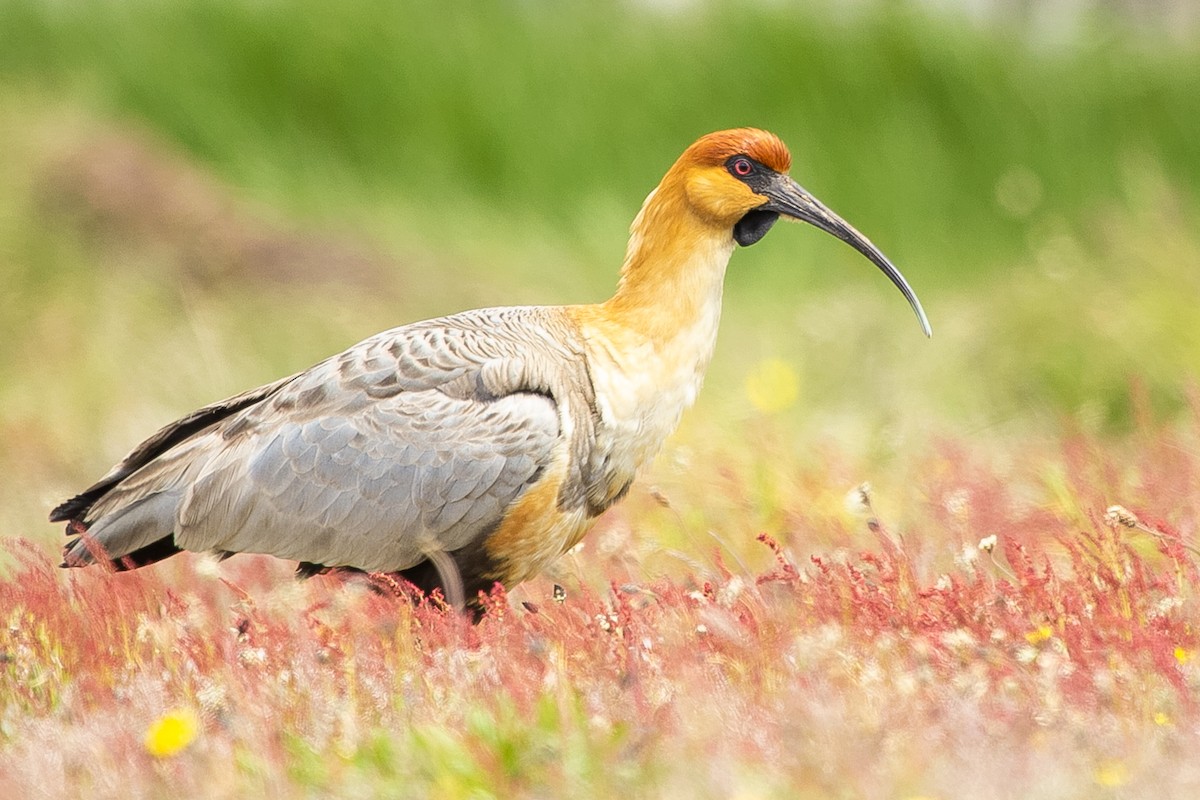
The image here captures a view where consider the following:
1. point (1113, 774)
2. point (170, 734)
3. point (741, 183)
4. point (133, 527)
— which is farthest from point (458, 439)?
point (1113, 774)

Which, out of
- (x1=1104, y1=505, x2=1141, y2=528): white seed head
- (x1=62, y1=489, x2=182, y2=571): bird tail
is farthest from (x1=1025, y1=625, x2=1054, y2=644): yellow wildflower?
(x1=62, y1=489, x2=182, y2=571): bird tail

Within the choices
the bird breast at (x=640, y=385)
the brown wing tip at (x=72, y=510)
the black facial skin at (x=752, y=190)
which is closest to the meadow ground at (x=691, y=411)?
the brown wing tip at (x=72, y=510)

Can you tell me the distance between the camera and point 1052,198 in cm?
1164

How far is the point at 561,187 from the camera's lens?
12438mm

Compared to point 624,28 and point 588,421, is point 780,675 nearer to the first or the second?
point 588,421

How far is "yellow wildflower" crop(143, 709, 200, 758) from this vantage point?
131 inches

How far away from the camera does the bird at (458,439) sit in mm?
4902

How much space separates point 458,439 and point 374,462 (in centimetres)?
28

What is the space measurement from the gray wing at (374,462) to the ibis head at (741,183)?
683 millimetres

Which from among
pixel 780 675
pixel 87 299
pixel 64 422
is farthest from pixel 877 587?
pixel 87 299

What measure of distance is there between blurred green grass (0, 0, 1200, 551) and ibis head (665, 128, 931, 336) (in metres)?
2.69

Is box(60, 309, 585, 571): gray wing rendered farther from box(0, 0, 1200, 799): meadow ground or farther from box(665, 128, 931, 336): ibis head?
box(665, 128, 931, 336): ibis head

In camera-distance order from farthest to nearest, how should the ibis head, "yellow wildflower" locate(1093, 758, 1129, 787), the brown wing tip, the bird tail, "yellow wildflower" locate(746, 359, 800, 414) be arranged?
"yellow wildflower" locate(746, 359, 800, 414) < the ibis head < the brown wing tip < the bird tail < "yellow wildflower" locate(1093, 758, 1129, 787)

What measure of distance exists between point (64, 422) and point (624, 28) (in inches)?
227
